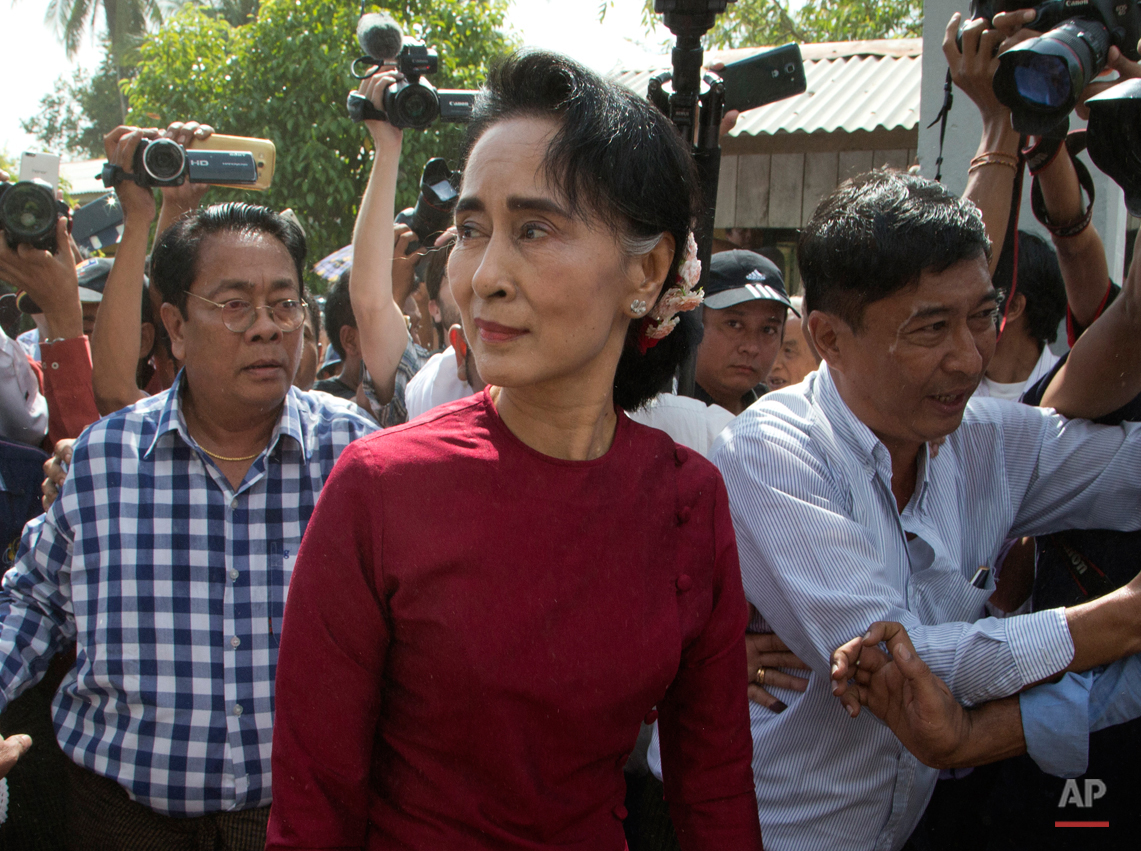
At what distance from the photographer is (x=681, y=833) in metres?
1.63

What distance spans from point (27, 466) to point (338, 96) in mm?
9862

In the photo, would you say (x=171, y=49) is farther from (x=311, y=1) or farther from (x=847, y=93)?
(x=847, y=93)

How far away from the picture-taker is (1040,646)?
1685 millimetres

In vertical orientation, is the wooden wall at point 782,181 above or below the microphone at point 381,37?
below

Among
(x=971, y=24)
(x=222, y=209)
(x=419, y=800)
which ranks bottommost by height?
(x=419, y=800)

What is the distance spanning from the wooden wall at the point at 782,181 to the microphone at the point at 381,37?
5.27 meters

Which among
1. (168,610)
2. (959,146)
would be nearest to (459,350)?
(168,610)

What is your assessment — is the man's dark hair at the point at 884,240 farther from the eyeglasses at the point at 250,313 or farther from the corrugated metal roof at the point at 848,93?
the corrugated metal roof at the point at 848,93

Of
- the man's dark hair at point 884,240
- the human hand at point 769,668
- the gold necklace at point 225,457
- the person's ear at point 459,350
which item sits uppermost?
the man's dark hair at point 884,240

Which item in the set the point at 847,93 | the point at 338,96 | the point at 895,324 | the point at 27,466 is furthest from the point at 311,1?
the point at 895,324

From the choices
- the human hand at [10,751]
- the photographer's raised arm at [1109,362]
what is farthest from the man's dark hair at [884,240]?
the human hand at [10,751]

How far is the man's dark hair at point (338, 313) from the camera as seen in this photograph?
4324 mm

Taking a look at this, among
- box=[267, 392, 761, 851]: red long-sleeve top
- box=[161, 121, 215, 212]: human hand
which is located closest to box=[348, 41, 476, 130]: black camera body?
box=[161, 121, 215, 212]: human hand

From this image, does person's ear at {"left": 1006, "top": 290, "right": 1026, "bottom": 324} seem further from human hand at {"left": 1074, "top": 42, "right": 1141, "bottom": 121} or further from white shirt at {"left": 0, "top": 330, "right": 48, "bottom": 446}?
white shirt at {"left": 0, "top": 330, "right": 48, "bottom": 446}
